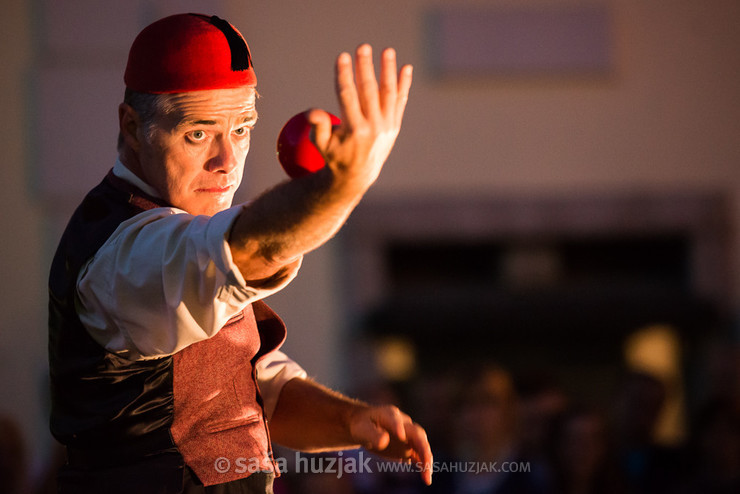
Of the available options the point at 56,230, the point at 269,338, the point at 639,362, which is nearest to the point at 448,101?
the point at 639,362

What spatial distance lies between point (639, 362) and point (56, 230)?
464 centimetres

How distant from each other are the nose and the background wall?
17.9 ft

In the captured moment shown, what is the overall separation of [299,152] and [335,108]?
19.1ft

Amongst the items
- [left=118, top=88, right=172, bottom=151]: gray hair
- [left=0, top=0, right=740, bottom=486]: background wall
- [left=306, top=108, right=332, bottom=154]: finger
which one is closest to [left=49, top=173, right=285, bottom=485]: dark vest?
[left=118, top=88, right=172, bottom=151]: gray hair

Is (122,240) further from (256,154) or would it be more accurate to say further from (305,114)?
(256,154)

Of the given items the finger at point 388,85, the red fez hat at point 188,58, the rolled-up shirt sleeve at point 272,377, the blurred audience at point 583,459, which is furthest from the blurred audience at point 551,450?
the finger at point 388,85

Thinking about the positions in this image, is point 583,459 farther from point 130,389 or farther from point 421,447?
point 130,389

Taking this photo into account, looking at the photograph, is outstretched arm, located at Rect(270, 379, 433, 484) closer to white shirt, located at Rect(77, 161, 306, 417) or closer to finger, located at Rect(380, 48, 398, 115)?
white shirt, located at Rect(77, 161, 306, 417)

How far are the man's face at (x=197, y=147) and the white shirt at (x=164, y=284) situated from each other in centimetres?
14

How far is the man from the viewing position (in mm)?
1414

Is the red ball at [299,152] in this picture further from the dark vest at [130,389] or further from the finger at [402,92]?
the dark vest at [130,389]

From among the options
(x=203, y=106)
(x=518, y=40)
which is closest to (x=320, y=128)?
(x=203, y=106)

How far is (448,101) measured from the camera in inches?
306

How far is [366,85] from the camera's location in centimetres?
134
